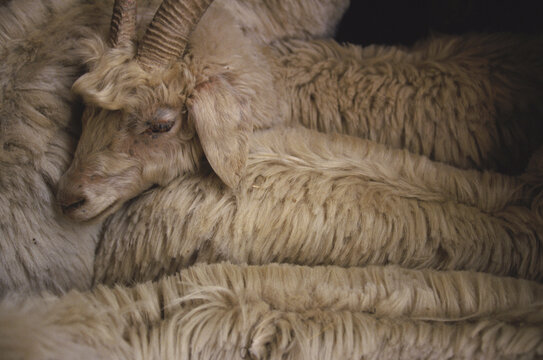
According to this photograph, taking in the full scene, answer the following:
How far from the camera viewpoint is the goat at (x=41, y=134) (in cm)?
146

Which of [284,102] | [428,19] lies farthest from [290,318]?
[428,19]

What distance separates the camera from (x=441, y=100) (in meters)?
1.66

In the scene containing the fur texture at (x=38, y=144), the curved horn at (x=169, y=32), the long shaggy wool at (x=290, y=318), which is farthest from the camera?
the fur texture at (x=38, y=144)

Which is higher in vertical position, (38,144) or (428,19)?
(428,19)

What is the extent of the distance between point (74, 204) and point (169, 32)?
61 cm

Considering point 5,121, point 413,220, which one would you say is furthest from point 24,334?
point 413,220

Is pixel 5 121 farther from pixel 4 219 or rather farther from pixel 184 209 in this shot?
pixel 184 209

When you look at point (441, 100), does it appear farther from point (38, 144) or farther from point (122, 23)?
point (38, 144)

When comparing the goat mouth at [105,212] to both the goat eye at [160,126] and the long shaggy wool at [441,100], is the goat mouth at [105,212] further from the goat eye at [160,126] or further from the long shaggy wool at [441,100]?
the long shaggy wool at [441,100]

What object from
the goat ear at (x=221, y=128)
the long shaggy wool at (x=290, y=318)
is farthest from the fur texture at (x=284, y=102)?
the long shaggy wool at (x=290, y=318)

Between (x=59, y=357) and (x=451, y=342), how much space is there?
88cm

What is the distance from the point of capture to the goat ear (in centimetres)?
138

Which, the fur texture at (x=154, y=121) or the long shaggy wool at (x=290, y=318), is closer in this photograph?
the long shaggy wool at (x=290, y=318)

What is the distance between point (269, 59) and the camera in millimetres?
1712
